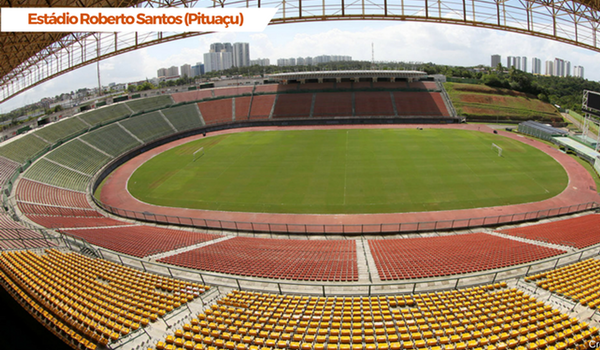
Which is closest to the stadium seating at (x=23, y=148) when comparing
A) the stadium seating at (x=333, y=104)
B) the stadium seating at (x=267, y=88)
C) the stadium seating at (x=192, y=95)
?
the stadium seating at (x=192, y=95)

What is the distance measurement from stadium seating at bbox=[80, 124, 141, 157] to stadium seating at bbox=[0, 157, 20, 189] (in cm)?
1368

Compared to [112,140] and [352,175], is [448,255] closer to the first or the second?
[352,175]

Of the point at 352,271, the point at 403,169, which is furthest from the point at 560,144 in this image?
the point at 352,271

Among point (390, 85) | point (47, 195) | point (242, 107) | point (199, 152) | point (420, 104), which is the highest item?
point (390, 85)

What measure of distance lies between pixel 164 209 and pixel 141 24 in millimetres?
20175

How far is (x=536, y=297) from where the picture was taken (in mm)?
14203

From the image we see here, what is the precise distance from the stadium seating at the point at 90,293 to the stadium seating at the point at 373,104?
6202 centimetres

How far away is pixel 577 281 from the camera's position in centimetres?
1518

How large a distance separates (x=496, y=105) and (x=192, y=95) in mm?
74942

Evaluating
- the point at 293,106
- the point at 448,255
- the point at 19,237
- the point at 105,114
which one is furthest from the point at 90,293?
the point at 293,106

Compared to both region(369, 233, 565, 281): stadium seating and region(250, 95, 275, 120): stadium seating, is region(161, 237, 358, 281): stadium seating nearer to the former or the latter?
region(369, 233, 565, 281): stadium seating

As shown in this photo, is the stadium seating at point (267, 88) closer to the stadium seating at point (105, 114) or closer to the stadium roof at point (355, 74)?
the stadium roof at point (355, 74)

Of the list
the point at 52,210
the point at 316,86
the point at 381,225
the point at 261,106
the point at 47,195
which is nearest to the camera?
the point at 381,225

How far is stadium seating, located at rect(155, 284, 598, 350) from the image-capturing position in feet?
36.2
